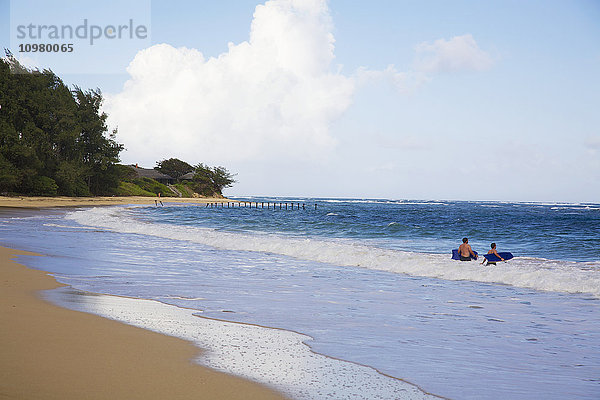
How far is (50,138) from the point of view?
64.2 m

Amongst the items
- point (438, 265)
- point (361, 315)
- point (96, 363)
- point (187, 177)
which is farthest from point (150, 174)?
point (96, 363)

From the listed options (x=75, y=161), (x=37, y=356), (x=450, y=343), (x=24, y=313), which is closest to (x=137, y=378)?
(x=37, y=356)

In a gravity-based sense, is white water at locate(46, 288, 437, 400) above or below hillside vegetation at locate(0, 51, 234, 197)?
below

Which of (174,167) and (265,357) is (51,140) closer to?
(174,167)

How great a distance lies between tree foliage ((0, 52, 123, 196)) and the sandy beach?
55377mm

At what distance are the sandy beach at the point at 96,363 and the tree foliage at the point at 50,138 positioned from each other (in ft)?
182

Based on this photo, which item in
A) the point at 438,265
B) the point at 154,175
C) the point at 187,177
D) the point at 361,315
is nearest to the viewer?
the point at 361,315

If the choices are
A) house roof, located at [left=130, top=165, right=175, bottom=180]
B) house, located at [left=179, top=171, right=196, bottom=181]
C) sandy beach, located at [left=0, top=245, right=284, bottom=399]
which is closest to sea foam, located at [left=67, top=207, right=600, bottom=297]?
sandy beach, located at [left=0, top=245, right=284, bottom=399]

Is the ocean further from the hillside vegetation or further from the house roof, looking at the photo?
the house roof

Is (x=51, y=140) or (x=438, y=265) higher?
(x=51, y=140)

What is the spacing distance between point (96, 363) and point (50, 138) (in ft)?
220

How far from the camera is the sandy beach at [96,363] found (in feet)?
13.4

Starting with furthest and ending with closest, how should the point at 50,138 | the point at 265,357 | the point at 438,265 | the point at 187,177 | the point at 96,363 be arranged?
the point at 187,177 → the point at 50,138 → the point at 438,265 → the point at 265,357 → the point at 96,363

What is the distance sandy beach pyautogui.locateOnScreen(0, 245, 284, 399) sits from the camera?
407cm
